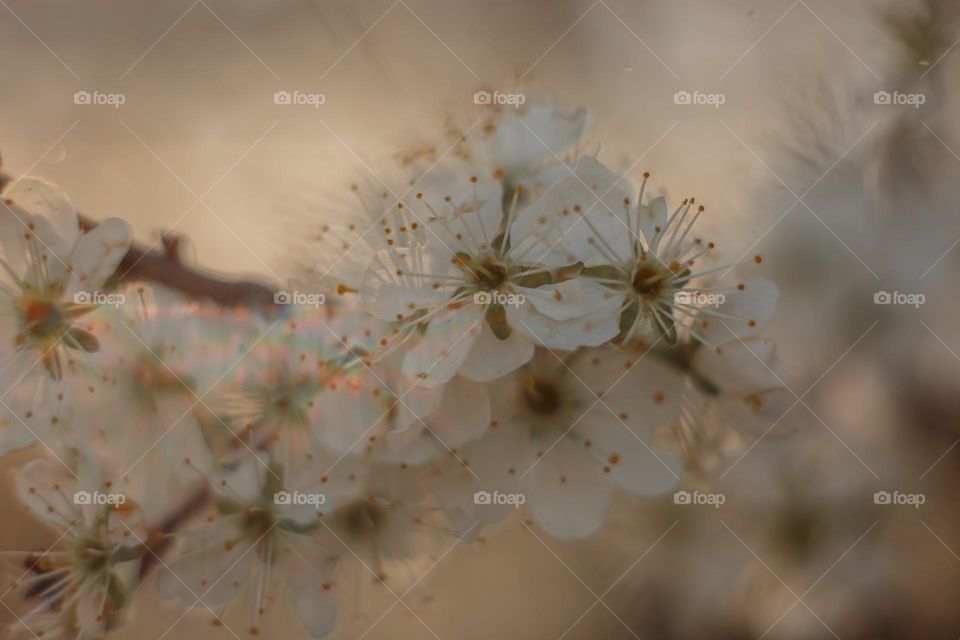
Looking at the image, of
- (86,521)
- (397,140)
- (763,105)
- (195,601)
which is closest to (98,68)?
(397,140)

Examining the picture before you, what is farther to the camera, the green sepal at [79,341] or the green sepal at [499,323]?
the green sepal at [79,341]

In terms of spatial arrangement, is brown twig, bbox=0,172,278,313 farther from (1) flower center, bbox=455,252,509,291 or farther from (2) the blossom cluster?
(1) flower center, bbox=455,252,509,291

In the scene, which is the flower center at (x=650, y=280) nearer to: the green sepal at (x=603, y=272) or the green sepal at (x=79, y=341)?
the green sepal at (x=603, y=272)

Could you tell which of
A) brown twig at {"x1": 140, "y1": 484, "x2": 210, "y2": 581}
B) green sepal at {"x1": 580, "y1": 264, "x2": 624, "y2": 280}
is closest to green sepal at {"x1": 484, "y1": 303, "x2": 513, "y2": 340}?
green sepal at {"x1": 580, "y1": 264, "x2": 624, "y2": 280}

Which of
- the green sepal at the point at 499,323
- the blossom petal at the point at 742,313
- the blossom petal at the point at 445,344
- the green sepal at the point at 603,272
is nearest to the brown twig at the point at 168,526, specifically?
the blossom petal at the point at 445,344

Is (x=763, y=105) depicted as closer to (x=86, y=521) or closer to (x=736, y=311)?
(x=736, y=311)

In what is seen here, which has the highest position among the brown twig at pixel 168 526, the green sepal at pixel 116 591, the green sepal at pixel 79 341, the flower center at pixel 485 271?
the flower center at pixel 485 271
